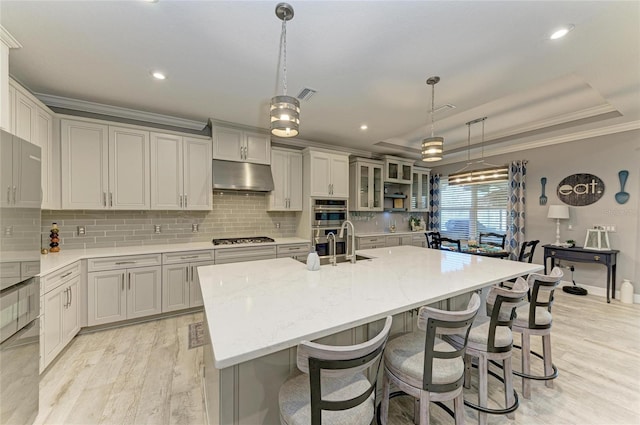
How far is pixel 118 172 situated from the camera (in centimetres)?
326

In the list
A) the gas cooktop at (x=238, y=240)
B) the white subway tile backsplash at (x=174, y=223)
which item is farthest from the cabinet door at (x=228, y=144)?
the gas cooktop at (x=238, y=240)

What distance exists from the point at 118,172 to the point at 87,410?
258cm

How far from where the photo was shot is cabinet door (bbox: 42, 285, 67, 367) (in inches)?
86.4

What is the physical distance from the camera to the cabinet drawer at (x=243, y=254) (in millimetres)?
3604

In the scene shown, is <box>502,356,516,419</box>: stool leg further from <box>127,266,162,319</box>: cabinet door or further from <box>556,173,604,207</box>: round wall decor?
<box>556,173,604,207</box>: round wall decor

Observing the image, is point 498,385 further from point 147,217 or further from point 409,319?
point 147,217

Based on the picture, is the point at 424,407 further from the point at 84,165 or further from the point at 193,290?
the point at 84,165

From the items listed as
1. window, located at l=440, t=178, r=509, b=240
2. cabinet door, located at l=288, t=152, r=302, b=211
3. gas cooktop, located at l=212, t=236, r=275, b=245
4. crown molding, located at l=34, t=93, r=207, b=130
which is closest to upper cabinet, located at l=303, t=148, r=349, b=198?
cabinet door, located at l=288, t=152, r=302, b=211

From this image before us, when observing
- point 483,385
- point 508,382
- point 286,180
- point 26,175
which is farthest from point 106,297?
point 508,382

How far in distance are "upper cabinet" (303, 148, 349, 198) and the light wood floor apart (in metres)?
2.84

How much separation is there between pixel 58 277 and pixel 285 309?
2.50 m

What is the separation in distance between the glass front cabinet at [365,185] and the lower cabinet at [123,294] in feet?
11.9

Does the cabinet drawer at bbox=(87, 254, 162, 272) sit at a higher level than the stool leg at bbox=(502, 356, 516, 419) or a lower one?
higher

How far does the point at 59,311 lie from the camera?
2414 millimetres
